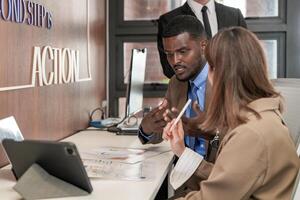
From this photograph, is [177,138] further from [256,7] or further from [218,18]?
[256,7]

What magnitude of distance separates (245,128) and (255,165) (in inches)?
4.2

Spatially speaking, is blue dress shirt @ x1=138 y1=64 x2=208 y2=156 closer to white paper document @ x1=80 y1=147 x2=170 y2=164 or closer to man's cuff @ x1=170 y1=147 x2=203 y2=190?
white paper document @ x1=80 y1=147 x2=170 y2=164

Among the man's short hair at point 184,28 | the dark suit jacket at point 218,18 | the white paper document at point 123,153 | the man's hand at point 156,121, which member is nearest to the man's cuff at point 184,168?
the white paper document at point 123,153

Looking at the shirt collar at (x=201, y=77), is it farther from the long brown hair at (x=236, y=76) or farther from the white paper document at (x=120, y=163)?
the long brown hair at (x=236, y=76)

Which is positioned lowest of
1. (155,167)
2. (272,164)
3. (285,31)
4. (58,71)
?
(155,167)

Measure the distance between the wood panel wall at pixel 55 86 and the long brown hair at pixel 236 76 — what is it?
0.97 meters

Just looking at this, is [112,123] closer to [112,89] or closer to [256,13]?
[112,89]

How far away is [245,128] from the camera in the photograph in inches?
49.4

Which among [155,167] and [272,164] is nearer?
[272,164]

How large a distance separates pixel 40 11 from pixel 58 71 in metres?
0.40

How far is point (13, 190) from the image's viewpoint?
5.05 feet

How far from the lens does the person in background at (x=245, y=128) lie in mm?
1222

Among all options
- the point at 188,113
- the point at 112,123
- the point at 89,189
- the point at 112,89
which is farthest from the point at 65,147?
the point at 112,89

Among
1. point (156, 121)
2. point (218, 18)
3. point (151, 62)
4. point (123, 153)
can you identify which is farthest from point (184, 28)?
point (151, 62)
